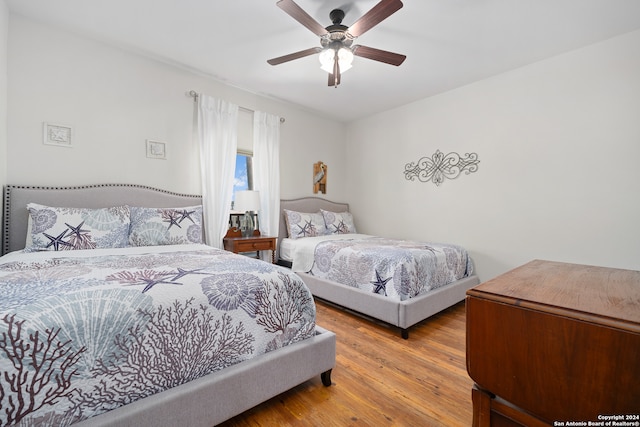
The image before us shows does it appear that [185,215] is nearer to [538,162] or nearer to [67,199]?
[67,199]

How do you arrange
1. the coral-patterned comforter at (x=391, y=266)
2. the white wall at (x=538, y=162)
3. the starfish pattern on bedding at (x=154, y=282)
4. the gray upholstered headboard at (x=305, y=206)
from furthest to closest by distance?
1. the gray upholstered headboard at (x=305, y=206)
2. the white wall at (x=538, y=162)
3. the coral-patterned comforter at (x=391, y=266)
4. the starfish pattern on bedding at (x=154, y=282)

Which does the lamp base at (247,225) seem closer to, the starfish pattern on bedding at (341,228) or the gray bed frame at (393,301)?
the gray bed frame at (393,301)

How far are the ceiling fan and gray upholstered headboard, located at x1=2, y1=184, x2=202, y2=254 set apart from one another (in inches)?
72.2

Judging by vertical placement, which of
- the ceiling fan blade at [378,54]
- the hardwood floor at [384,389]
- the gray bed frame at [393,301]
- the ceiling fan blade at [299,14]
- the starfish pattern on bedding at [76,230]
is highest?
the ceiling fan blade at [299,14]

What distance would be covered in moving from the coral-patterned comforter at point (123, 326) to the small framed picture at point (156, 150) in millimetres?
1588

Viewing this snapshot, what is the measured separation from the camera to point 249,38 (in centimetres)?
257

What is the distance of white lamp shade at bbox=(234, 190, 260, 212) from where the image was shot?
338 centimetres

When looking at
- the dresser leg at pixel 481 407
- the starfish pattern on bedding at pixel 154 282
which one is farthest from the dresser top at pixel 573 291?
the starfish pattern on bedding at pixel 154 282

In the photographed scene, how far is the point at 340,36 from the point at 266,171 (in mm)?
1992

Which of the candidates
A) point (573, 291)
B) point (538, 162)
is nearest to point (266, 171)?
point (538, 162)

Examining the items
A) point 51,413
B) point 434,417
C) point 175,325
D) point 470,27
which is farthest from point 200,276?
point 470,27

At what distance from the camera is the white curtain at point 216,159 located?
129 inches

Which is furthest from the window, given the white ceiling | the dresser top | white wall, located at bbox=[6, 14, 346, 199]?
the dresser top

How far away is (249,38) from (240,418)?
9.46 ft
